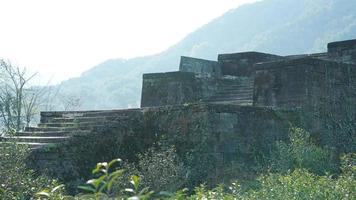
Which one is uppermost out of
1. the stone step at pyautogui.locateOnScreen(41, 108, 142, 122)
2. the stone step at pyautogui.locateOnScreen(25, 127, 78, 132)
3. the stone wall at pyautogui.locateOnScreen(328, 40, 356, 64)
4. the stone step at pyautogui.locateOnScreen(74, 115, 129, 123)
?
the stone wall at pyautogui.locateOnScreen(328, 40, 356, 64)

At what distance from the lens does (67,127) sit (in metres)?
11.0

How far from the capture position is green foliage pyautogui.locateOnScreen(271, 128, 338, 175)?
8.95 metres

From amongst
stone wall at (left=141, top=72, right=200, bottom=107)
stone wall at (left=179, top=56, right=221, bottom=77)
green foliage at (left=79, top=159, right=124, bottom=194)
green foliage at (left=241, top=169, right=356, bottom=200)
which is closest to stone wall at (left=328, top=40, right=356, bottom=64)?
stone wall at (left=179, top=56, right=221, bottom=77)

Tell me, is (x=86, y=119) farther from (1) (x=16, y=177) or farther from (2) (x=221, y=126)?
(1) (x=16, y=177)

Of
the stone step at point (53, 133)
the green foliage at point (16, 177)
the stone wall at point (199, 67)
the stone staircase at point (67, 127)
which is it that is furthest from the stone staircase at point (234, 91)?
the green foliage at point (16, 177)

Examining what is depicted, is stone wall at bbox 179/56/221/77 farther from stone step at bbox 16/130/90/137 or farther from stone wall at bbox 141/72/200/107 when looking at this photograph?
stone step at bbox 16/130/90/137

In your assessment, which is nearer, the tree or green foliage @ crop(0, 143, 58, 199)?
green foliage @ crop(0, 143, 58, 199)

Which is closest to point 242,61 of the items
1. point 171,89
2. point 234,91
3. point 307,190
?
point 234,91

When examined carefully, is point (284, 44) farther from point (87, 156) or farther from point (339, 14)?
point (87, 156)

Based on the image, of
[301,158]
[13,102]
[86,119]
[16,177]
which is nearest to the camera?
[16,177]

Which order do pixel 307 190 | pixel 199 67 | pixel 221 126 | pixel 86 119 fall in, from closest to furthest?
1. pixel 307 190
2. pixel 221 126
3. pixel 86 119
4. pixel 199 67

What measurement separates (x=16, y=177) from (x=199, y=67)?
8026 millimetres

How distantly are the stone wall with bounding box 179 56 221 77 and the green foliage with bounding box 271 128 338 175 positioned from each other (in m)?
5.21

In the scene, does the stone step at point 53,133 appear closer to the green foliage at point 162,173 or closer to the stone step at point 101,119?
the stone step at point 101,119
